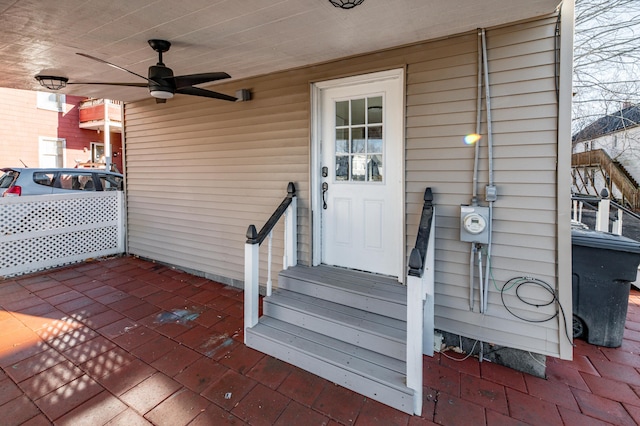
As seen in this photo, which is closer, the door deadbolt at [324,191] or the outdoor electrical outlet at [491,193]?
the outdoor electrical outlet at [491,193]

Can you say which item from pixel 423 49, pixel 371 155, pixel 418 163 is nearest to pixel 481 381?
pixel 418 163

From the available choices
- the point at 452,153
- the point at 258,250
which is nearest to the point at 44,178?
the point at 258,250

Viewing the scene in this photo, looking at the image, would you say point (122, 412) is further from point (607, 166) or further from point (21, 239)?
point (607, 166)

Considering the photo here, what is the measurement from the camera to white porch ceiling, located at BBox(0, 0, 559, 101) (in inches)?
80.4

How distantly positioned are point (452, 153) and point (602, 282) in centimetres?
165

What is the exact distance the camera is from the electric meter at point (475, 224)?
231 cm

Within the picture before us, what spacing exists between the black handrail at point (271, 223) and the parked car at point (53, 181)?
404 cm

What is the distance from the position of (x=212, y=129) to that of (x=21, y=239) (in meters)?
3.15

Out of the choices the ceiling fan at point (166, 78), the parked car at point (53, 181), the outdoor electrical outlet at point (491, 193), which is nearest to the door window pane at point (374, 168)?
the outdoor electrical outlet at point (491, 193)

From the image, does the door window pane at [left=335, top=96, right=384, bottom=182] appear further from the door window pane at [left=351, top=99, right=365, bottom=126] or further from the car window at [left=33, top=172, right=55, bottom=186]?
the car window at [left=33, top=172, right=55, bottom=186]

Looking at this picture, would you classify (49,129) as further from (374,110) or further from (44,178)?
(374,110)

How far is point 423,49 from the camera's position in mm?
2553

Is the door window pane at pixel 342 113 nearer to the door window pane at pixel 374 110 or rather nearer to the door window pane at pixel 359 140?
the door window pane at pixel 359 140

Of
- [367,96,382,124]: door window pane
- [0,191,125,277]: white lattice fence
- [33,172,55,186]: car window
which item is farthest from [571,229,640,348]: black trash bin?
[33,172,55,186]: car window
